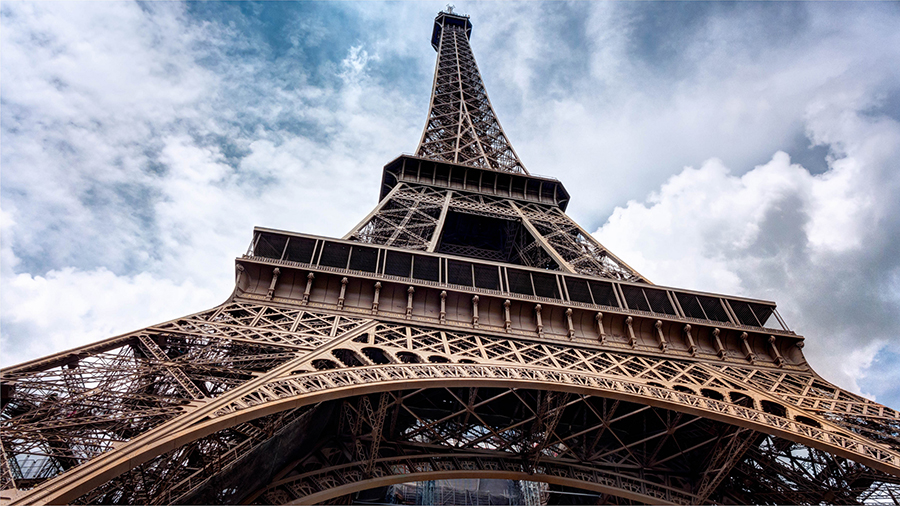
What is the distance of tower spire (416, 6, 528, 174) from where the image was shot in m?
31.3

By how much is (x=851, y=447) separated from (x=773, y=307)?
6.74 metres

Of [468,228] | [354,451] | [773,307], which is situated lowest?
[354,451]

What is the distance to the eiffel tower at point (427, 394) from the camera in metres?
8.68

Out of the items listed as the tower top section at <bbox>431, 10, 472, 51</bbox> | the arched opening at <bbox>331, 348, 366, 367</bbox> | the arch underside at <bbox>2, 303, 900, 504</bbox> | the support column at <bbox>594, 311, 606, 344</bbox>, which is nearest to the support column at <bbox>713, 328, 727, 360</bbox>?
the arch underside at <bbox>2, 303, 900, 504</bbox>

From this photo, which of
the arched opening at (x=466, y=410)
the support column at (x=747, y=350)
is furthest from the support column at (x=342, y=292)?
the support column at (x=747, y=350)

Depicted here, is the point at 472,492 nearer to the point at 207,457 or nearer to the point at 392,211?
the point at 392,211

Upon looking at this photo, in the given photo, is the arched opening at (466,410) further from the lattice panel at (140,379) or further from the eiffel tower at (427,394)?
the lattice panel at (140,379)

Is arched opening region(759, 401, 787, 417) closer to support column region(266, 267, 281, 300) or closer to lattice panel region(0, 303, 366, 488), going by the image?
lattice panel region(0, 303, 366, 488)

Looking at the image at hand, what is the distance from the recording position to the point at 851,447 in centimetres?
1102

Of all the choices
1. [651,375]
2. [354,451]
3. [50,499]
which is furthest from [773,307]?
[50,499]

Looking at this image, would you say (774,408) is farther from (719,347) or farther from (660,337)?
(660,337)

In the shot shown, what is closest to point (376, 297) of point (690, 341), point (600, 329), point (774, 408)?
point (600, 329)

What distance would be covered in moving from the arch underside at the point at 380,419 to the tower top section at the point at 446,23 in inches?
1772

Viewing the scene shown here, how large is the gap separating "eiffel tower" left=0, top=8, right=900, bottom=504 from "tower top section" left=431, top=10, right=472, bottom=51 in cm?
3914
